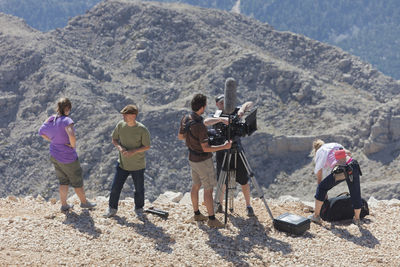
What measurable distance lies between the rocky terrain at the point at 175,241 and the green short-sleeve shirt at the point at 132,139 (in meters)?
1.02

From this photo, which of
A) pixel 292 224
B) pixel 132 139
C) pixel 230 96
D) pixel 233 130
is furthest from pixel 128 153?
pixel 292 224

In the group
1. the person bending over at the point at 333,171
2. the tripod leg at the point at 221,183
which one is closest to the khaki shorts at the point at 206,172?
the tripod leg at the point at 221,183

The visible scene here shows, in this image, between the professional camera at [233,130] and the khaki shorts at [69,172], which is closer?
the professional camera at [233,130]

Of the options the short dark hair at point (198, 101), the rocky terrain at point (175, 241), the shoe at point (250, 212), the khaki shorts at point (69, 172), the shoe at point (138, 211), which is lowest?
the rocky terrain at point (175, 241)

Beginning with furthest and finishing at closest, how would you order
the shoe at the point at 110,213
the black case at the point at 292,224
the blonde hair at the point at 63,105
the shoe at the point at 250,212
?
the shoe at the point at 250,212 < the shoe at the point at 110,213 < the black case at the point at 292,224 < the blonde hair at the point at 63,105

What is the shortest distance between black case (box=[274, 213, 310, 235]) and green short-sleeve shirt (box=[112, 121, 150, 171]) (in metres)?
2.65

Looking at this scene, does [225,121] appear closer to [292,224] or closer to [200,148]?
[200,148]

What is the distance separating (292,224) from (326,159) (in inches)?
55.8

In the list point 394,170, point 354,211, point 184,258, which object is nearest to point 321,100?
point 394,170

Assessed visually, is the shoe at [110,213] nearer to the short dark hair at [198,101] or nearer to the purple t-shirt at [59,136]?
the purple t-shirt at [59,136]

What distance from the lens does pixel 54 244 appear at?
266 inches

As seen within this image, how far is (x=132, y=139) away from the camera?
24.8ft

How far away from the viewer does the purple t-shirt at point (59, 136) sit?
24.8ft

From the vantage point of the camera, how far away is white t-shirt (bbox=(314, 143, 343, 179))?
26.8 ft
